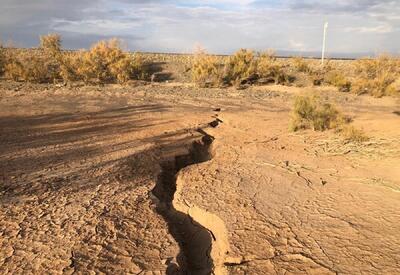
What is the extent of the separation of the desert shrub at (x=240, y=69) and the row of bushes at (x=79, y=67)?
4.72m

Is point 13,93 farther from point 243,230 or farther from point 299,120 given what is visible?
point 243,230

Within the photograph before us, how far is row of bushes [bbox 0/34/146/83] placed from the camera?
22891 mm

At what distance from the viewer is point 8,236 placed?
518cm

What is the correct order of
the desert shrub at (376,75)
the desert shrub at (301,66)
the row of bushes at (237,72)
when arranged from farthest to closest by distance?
the desert shrub at (301,66)
the row of bushes at (237,72)
the desert shrub at (376,75)

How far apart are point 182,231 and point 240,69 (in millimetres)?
18921

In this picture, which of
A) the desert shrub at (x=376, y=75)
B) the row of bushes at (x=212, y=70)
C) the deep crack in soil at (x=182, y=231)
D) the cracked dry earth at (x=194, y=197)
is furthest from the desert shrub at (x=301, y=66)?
the deep crack in soil at (x=182, y=231)

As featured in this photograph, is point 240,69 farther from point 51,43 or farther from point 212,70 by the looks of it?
point 51,43

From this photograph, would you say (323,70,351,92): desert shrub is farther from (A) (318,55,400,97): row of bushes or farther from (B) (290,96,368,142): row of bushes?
(B) (290,96,368,142): row of bushes

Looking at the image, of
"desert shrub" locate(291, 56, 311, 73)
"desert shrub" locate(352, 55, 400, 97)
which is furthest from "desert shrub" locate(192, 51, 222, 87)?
"desert shrub" locate(352, 55, 400, 97)

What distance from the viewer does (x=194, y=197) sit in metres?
6.97

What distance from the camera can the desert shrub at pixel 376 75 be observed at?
68.0 feet

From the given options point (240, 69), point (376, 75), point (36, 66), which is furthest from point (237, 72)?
point (36, 66)

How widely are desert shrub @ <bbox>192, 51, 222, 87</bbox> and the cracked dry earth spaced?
1010 cm

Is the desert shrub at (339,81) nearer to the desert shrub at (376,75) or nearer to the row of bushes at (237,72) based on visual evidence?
the desert shrub at (376,75)
